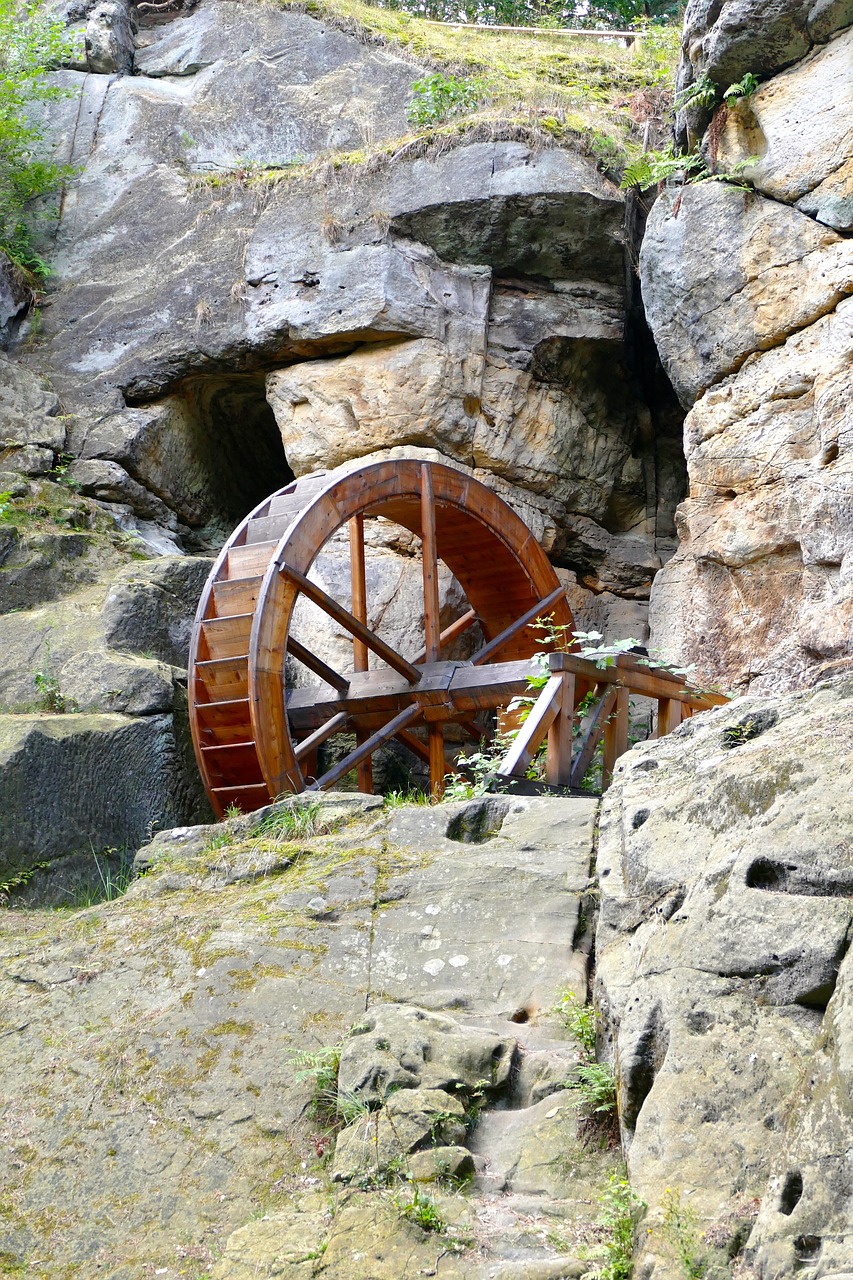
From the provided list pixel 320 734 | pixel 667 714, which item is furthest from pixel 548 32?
pixel 667 714

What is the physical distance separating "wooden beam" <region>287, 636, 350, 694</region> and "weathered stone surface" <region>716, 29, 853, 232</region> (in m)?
4.61

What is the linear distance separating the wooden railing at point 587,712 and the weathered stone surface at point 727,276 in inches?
105

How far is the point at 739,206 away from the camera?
342 inches

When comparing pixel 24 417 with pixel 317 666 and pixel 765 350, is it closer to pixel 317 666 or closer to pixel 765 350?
pixel 317 666

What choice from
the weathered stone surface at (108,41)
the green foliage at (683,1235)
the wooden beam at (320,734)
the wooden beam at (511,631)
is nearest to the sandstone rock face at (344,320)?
the weathered stone surface at (108,41)

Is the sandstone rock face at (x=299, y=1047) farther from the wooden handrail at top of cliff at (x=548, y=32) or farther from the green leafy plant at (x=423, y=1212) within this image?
the wooden handrail at top of cliff at (x=548, y=32)

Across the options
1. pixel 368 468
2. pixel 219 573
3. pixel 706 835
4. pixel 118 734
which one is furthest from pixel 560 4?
pixel 706 835

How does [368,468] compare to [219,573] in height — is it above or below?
above

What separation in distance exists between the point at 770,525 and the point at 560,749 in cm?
310

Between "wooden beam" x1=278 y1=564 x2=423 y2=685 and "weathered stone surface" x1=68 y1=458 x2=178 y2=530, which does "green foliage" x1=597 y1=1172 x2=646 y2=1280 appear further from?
"weathered stone surface" x1=68 y1=458 x2=178 y2=530

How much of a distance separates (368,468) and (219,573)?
1.42 metres

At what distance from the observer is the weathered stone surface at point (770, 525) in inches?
313

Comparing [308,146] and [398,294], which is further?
[308,146]

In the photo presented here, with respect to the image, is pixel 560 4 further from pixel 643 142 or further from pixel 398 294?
pixel 398 294
